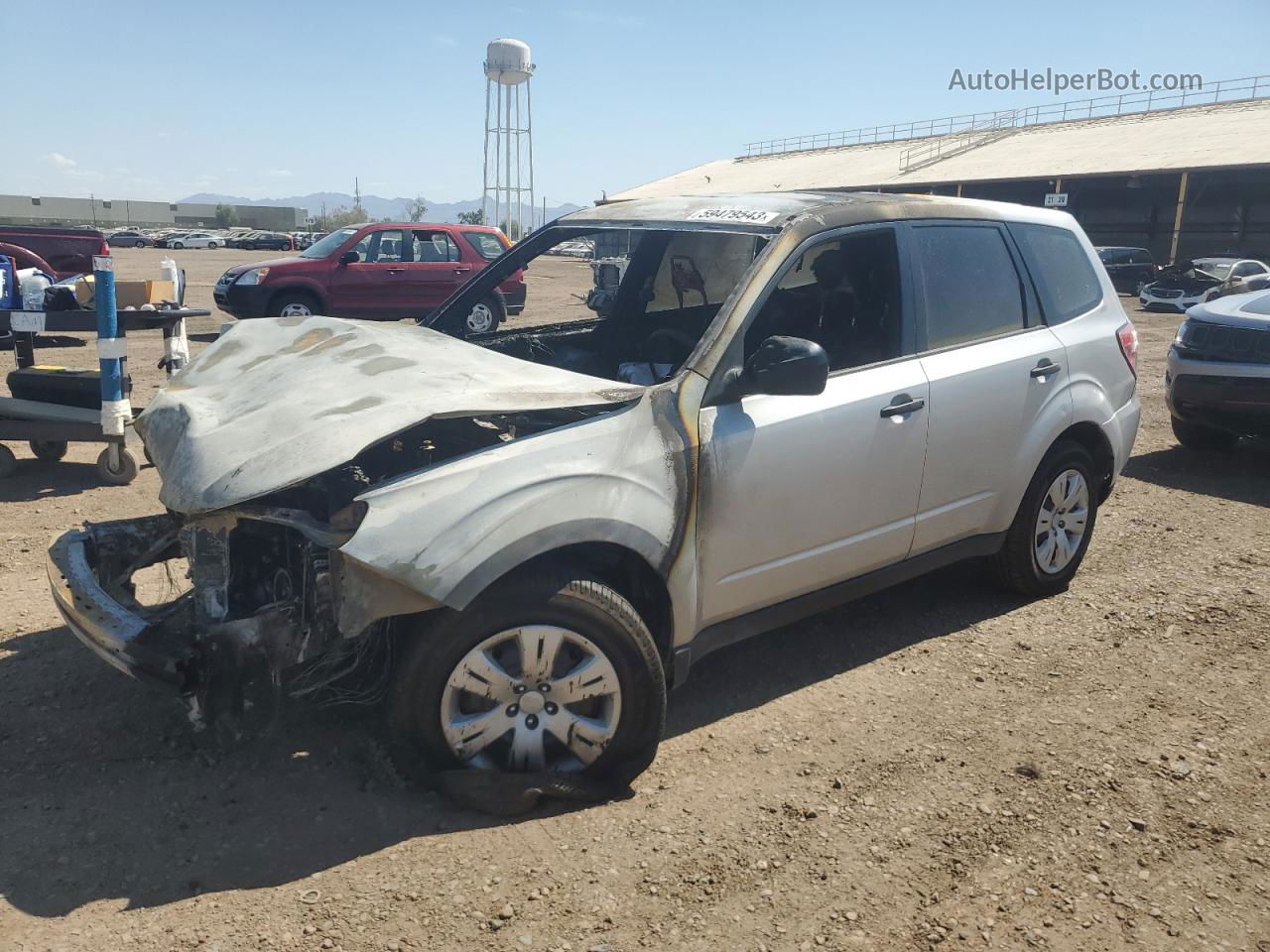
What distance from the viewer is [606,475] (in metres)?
3.13

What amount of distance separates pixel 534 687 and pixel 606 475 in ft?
2.23

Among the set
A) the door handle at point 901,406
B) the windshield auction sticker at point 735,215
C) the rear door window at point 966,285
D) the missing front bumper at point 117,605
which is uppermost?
the windshield auction sticker at point 735,215

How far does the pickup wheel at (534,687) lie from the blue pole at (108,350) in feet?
14.3

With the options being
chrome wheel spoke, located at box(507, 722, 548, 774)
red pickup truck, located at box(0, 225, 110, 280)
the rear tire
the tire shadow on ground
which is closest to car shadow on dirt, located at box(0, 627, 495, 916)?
chrome wheel spoke, located at box(507, 722, 548, 774)

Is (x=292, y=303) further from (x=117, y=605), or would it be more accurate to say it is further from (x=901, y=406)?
(x=901, y=406)

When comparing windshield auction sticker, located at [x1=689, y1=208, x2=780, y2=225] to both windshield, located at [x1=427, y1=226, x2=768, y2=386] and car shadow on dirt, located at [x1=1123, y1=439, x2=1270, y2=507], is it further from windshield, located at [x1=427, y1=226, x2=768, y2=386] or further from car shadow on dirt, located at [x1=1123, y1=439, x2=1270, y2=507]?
car shadow on dirt, located at [x1=1123, y1=439, x2=1270, y2=507]

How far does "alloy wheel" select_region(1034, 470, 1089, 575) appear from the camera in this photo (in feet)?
15.9

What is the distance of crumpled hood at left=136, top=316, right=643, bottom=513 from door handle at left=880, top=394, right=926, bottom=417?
1088 millimetres

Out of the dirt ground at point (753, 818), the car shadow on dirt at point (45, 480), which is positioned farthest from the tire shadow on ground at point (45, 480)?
the dirt ground at point (753, 818)

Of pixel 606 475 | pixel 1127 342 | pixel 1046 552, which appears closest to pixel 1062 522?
pixel 1046 552

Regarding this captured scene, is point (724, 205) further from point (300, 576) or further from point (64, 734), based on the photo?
point (64, 734)

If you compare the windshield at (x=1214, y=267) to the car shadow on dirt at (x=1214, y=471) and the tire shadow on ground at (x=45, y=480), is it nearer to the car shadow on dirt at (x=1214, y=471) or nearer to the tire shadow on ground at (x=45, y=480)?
the car shadow on dirt at (x=1214, y=471)

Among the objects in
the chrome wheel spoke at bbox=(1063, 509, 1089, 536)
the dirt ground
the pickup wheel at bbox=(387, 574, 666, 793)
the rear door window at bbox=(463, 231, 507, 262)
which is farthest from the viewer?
the rear door window at bbox=(463, 231, 507, 262)

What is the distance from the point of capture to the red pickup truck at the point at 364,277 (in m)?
15.2
